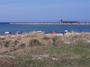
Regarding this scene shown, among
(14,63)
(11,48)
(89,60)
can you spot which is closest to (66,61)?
(89,60)

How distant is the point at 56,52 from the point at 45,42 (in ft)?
9.71

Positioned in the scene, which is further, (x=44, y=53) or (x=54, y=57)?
(x=44, y=53)

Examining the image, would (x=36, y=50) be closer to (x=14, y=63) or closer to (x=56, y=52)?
(x=56, y=52)

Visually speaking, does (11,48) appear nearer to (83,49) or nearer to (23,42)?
(23,42)

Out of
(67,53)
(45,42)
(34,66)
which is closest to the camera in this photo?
(34,66)

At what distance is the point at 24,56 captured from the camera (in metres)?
14.0

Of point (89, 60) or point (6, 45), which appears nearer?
point (89, 60)

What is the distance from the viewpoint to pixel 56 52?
15.9 metres

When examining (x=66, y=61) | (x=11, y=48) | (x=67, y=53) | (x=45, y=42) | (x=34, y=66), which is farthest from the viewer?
(x=45, y=42)

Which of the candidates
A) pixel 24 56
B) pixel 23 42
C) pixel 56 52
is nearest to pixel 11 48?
pixel 23 42

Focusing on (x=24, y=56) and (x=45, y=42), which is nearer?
(x=24, y=56)

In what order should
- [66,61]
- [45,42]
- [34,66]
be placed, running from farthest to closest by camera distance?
[45,42] < [66,61] < [34,66]

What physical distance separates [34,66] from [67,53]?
112 inches

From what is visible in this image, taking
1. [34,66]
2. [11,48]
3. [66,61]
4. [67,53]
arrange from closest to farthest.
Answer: [34,66] → [66,61] → [67,53] → [11,48]
